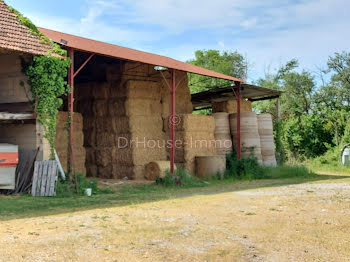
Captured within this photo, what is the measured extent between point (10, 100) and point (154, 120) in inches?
223

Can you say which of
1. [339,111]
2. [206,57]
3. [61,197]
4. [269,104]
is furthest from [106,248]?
[206,57]

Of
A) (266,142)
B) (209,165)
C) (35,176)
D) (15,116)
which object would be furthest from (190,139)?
(15,116)

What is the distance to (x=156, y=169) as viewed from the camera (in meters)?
15.9

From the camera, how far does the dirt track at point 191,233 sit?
18.6 ft

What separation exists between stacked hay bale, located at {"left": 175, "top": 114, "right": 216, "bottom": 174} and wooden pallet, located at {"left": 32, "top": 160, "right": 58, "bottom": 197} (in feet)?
20.1

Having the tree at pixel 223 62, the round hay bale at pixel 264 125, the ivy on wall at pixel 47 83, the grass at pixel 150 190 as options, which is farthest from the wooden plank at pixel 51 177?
the tree at pixel 223 62

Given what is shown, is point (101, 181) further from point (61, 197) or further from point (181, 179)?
point (61, 197)

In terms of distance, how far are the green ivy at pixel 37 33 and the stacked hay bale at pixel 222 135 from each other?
8.11m

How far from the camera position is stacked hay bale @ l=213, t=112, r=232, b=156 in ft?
62.0

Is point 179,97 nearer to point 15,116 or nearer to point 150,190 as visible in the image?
point 150,190

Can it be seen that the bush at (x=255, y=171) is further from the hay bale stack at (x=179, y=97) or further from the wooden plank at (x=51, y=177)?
the wooden plank at (x=51, y=177)

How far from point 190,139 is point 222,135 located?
7.55 ft

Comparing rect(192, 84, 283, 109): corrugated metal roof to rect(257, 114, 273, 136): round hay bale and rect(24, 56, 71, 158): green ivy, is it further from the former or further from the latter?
rect(24, 56, 71, 158): green ivy

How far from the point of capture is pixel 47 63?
12.6 meters
